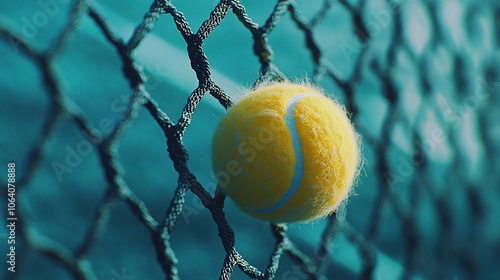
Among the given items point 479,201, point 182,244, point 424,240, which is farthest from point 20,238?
point 479,201

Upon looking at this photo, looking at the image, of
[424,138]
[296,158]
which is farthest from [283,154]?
[424,138]

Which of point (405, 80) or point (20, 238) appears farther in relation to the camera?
point (405, 80)

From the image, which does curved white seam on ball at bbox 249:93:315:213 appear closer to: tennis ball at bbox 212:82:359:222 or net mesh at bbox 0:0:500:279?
tennis ball at bbox 212:82:359:222

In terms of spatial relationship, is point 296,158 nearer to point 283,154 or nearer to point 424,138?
point 283,154

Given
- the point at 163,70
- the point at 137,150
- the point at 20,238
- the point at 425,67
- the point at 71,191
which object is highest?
the point at 425,67

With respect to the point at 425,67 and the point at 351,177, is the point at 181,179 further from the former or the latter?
the point at 425,67

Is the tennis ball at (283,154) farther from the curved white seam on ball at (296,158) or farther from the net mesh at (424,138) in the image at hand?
the net mesh at (424,138)

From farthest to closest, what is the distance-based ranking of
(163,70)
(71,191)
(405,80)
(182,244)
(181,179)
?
(405,80)
(163,70)
(182,244)
(71,191)
(181,179)

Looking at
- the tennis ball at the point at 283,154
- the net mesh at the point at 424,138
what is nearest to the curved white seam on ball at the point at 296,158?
the tennis ball at the point at 283,154
